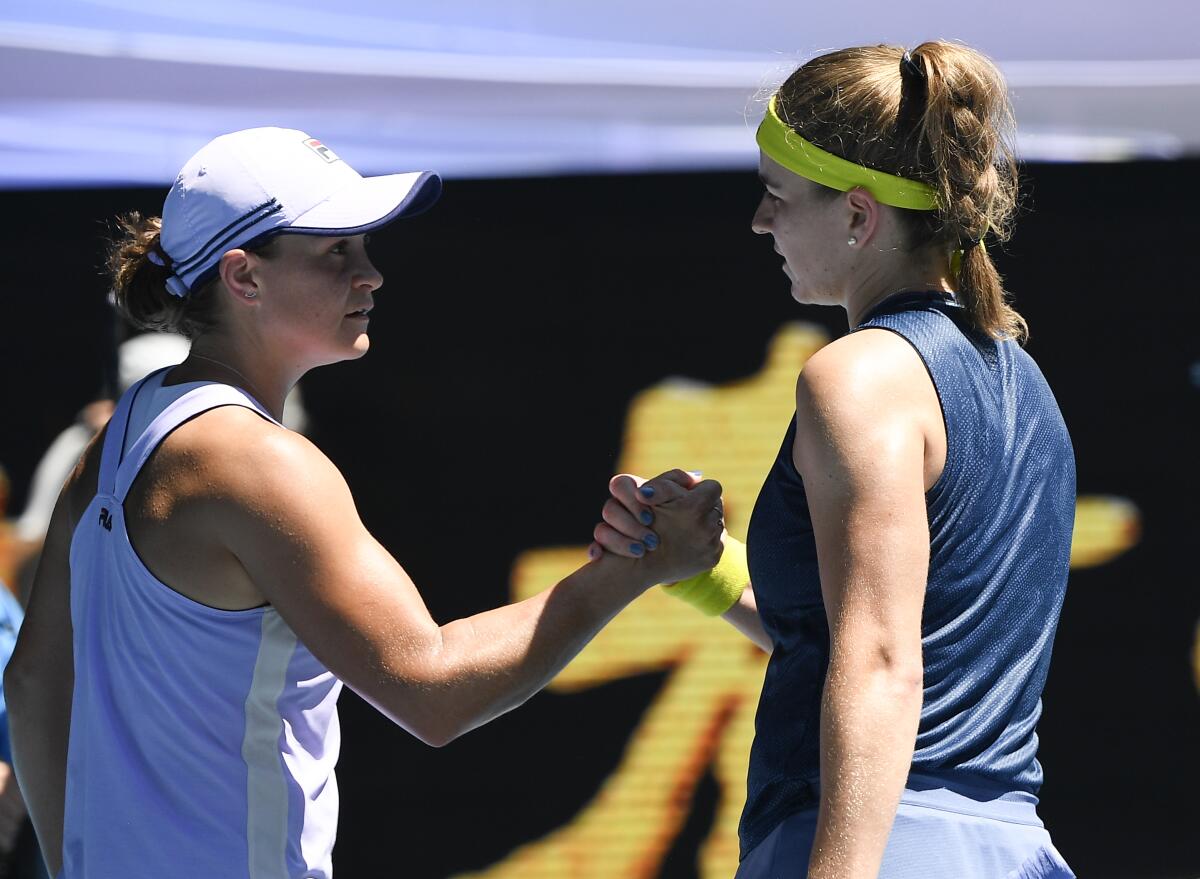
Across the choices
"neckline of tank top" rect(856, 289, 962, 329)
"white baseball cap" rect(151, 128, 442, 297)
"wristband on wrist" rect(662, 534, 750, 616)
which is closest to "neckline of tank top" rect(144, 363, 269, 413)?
"white baseball cap" rect(151, 128, 442, 297)

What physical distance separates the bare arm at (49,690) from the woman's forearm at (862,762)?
38.7 inches

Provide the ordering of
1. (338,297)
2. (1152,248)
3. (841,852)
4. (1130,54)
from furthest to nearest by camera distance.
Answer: (1152,248) < (1130,54) < (338,297) < (841,852)

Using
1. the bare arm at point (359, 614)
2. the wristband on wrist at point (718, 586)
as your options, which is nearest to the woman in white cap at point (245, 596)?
the bare arm at point (359, 614)

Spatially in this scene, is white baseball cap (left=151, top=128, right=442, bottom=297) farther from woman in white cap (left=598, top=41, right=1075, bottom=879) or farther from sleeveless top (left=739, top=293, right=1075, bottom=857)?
sleeveless top (left=739, top=293, right=1075, bottom=857)

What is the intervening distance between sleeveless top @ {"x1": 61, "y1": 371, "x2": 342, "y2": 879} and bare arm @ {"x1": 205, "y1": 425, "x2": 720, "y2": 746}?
0.07m

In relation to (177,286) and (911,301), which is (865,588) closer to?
(911,301)

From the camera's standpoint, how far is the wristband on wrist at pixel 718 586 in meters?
1.94

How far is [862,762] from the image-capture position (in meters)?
1.34

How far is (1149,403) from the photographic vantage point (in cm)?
374

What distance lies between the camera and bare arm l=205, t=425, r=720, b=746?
1.53 meters

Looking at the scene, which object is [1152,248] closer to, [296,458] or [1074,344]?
[1074,344]

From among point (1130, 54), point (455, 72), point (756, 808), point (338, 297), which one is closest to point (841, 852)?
point (756, 808)

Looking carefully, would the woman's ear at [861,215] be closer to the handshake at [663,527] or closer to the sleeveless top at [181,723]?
the handshake at [663,527]

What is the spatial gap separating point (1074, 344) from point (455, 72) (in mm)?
1769
